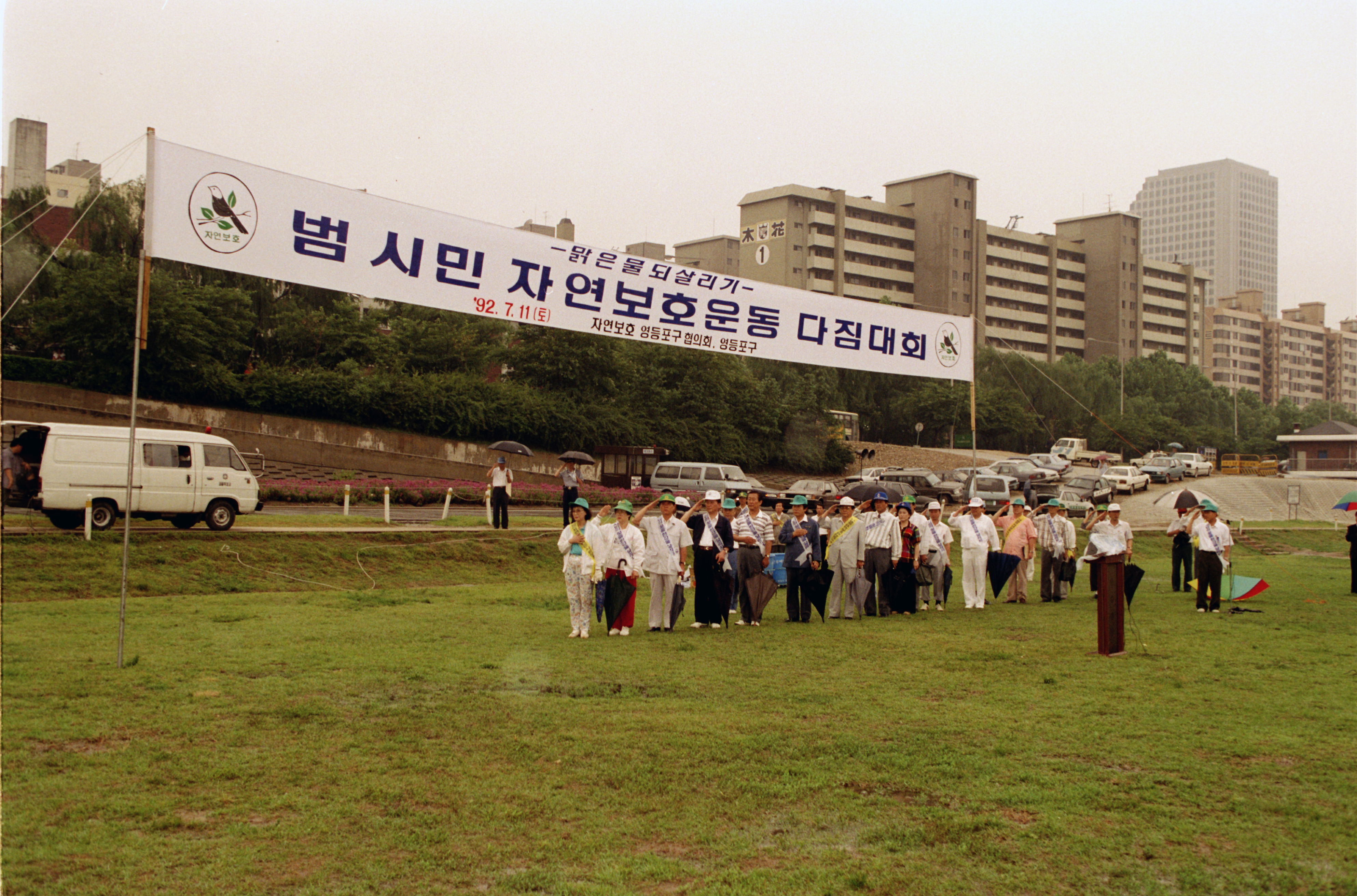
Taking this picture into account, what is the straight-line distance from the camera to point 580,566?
1233cm

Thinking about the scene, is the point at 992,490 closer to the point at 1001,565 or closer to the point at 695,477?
the point at 695,477

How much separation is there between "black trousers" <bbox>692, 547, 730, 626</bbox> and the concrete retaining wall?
27.1m

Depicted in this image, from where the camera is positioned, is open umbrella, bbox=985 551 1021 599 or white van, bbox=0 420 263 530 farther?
white van, bbox=0 420 263 530

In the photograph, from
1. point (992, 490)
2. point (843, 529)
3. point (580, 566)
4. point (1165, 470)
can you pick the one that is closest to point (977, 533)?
point (843, 529)

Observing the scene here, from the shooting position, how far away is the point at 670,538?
42.9 ft

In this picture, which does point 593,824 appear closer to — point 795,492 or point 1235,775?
point 1235,775

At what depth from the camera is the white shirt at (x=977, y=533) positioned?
16266 millimetres

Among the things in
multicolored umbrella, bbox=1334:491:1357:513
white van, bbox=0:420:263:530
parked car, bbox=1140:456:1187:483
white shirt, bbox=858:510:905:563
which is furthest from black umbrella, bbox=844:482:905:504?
parked car, bbox=1140:456:1187:483

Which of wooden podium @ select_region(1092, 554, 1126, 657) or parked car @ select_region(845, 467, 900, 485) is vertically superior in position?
parked car @ select_region(845, 467, 900, 485)

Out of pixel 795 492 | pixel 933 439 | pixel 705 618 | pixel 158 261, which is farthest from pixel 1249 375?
pixel 705 618

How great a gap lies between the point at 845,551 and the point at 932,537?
186 centimetres

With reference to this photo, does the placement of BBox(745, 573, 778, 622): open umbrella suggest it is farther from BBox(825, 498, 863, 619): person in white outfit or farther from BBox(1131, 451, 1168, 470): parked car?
BBox(1131, 451, 1168, 470): parked car

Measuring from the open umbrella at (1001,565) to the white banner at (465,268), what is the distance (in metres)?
4.10

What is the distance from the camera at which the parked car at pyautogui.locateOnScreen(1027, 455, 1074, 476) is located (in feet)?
162
